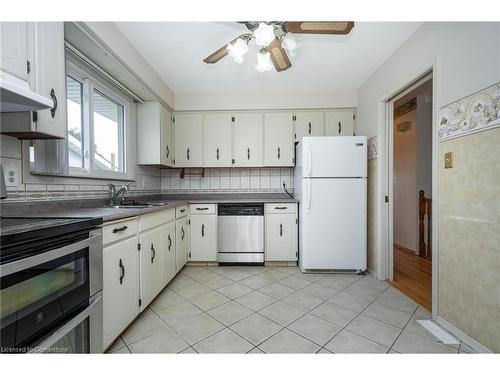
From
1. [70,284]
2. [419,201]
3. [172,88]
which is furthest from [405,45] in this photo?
[70,284]

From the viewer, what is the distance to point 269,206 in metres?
2.88

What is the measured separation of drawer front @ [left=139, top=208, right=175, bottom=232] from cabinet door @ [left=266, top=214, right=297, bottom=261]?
1230mm

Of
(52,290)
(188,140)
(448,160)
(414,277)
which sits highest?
(188,140)

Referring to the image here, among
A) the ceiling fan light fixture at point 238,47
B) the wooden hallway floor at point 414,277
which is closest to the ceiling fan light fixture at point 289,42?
the ceiling fan light fixture at point 238,47

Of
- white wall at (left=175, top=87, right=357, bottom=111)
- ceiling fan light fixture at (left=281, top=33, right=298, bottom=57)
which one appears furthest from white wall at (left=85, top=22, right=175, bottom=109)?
ceiling fan light fixture at (left=281, top=33, right=298, bottom=57)

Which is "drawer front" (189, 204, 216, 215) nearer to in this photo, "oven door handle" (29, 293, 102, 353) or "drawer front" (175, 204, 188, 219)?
"drawer front" (175, 204, 188, 219)

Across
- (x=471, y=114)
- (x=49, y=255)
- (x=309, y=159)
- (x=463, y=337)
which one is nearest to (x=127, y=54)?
(x=49, y=255)

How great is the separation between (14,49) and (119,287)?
1398 millimetres

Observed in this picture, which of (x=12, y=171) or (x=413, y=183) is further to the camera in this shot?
(x=413, y=183)

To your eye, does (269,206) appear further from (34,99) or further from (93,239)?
(34,99)

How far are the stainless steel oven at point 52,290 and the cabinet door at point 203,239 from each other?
1.65 meters

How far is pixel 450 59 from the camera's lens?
156cm

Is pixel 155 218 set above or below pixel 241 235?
above

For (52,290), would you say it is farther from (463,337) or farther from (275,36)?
(463,337)
